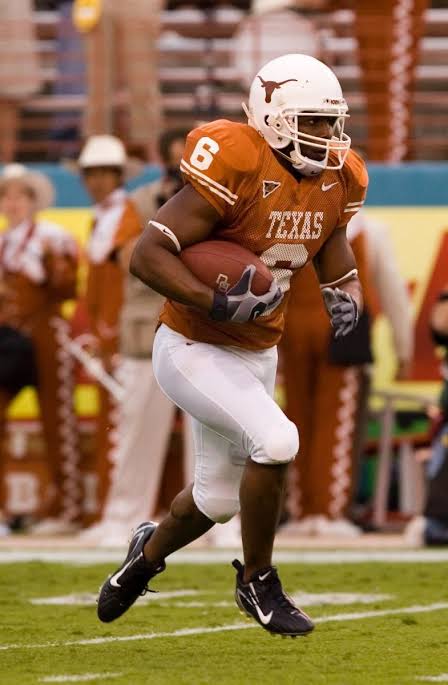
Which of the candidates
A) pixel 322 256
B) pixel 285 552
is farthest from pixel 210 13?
pixel 322 256

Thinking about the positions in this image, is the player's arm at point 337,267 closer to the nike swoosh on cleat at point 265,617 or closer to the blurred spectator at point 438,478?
the nike swoosh on cleat at point 265,617

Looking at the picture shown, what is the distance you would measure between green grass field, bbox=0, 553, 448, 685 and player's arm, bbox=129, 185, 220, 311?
98cm

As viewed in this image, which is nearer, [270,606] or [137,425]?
[270,606]

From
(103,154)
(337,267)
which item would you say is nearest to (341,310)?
(337,267)

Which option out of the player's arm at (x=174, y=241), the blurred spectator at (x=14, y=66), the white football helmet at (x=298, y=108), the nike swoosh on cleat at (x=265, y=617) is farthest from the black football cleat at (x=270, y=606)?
the blurred spectator at (x=14, y=66)

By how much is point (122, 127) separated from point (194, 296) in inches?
242

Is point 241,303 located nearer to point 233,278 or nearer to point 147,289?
point 233,278

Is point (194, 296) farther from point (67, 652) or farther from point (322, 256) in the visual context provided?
point (67, 652)

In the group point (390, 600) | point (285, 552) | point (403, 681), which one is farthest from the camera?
point (285, 552)

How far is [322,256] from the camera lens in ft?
17.2

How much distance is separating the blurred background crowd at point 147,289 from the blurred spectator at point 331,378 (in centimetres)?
1

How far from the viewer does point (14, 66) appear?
10805mm

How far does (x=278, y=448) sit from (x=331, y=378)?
4.06 m

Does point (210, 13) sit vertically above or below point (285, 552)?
above
